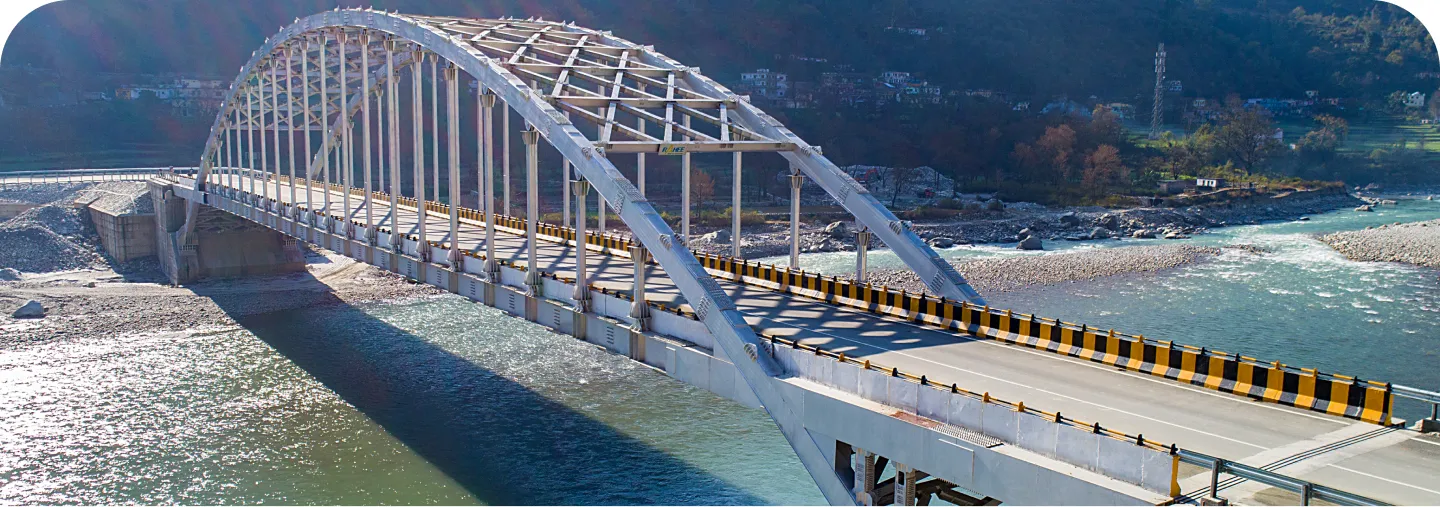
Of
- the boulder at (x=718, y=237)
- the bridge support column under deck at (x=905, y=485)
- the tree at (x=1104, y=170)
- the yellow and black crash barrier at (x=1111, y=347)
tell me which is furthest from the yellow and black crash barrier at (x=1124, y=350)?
the tree at (x=1104, y=170)

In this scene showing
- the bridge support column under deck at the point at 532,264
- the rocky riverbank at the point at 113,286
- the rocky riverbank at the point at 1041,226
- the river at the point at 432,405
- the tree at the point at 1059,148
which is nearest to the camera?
the river at the point at 432,405

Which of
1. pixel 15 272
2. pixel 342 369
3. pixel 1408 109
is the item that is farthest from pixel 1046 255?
pixel 1408 109

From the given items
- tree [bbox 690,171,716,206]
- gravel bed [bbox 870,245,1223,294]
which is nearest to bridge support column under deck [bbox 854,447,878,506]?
gravel bed [bbox 870,245,1223,294]

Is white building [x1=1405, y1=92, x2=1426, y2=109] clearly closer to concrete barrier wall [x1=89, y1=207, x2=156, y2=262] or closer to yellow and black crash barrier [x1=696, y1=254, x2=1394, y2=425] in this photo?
yellow and black crash barrier [x1=696, y1=254, x2=1394, y2=425]

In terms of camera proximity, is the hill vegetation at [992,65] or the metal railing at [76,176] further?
the hill vegetation at [992,65]

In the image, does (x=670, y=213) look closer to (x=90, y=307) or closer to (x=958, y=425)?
(x=90, y=307)

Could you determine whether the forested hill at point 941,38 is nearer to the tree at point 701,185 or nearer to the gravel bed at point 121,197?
the tree at point 701,185

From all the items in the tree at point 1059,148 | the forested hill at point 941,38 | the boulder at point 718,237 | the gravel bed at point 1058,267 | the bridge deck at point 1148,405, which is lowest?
the gravel bed at point 1058,267

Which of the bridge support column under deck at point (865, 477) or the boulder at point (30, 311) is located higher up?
the bridge support column under deck at point (865, 477)

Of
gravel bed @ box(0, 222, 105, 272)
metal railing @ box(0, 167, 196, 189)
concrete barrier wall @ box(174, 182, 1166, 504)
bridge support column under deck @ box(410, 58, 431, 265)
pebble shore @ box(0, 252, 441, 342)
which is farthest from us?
metal railing @ box(0, 167, 196, 189)
